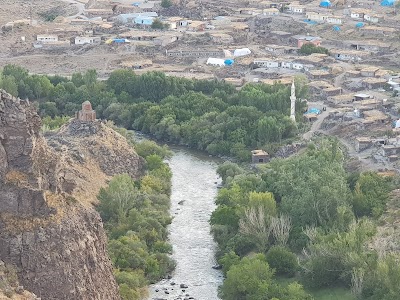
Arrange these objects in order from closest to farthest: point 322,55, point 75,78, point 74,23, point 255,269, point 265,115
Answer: point 255,269
point 265,115
point 75,78
point 322,55
point 74,23

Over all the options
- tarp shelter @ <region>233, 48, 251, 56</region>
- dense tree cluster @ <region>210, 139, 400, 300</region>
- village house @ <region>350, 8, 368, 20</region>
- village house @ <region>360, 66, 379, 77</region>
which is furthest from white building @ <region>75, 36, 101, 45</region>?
dense tree cluster @ <region>210, 139, 400, 300</region>

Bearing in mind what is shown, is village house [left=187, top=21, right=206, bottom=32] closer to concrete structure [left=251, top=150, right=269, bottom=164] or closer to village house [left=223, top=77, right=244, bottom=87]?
village house [left=223, top=77, right=244, bottom=87]

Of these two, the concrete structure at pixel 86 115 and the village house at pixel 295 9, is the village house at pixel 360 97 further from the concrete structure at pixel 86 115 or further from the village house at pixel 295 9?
the village house at pixel 295 9

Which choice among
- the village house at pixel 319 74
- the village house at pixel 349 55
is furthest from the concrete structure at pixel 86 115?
the village house at pixel 349 55

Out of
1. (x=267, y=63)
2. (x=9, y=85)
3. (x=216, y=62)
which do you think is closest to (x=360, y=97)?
(x=267, y=63)

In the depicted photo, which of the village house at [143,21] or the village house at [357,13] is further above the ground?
the village house at [357,13]

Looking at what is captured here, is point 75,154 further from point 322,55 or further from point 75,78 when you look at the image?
point 322,55

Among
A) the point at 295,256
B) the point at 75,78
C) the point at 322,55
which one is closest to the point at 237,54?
the point at 322,55
